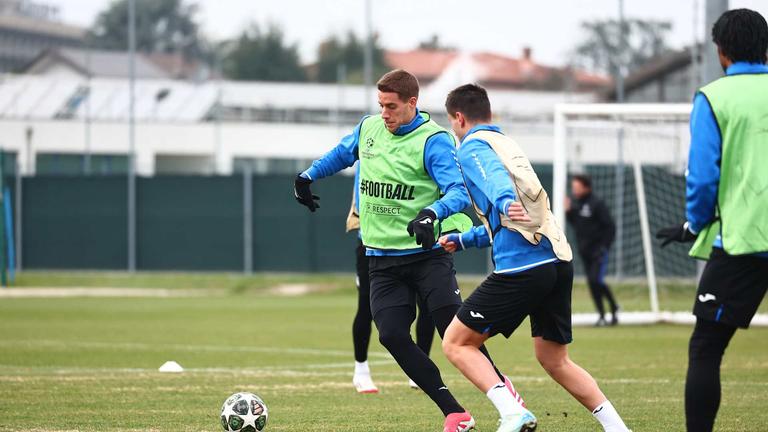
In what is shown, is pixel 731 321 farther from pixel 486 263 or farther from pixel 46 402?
pixel 486 263

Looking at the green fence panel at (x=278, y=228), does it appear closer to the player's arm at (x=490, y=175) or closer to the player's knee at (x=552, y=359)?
the player's knee at (x=552, y=359)

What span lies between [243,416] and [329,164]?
A: 1.77m

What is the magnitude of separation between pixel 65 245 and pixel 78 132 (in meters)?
9.40

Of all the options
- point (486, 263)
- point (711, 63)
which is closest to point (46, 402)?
point (711, 63)

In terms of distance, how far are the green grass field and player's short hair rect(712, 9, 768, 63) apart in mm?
3053

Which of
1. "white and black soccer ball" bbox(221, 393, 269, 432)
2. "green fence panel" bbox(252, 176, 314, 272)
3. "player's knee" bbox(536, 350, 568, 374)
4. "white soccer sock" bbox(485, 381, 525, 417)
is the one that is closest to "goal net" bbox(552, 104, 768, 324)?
"green fence panel" bbox(252, 176, 314, 272)

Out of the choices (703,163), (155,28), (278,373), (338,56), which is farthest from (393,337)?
(155,28)

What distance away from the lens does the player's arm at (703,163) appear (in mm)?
5930

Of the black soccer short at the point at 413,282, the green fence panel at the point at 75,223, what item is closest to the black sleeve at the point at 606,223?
the black soccer short at the point at 413,282

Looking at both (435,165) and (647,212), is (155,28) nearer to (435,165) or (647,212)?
(647,212)

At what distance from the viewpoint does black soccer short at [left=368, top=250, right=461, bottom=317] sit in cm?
809

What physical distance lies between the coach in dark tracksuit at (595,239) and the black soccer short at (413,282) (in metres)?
11.5

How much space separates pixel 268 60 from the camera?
311ft

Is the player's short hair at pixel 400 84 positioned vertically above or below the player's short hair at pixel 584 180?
above
